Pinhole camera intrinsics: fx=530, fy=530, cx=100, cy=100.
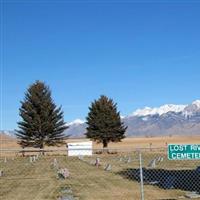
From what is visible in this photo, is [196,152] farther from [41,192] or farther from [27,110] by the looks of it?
[27,110]

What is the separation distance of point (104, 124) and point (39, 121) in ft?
40.8

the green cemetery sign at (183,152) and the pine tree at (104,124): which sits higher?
the pine tree at (104,124)

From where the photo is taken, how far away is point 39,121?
85.2 metres

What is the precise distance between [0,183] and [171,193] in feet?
40.4

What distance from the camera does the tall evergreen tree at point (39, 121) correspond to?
85.6 m

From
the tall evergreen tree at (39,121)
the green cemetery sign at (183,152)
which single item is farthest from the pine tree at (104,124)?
the green cemetery sign at (183,152)

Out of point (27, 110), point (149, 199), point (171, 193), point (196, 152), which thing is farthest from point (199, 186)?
point (27, 110)

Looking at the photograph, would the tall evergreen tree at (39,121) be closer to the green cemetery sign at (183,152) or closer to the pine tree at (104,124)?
the pine tree at (104,124)

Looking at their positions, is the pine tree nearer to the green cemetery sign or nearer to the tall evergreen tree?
the tall evergreen tree

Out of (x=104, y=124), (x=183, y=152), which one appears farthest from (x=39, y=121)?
(x=183, y=152)

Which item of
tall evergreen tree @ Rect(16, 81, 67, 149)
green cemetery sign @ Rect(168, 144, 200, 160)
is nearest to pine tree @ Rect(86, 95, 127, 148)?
tall evergreen tree @ Rect(16, 81, 67, 149)

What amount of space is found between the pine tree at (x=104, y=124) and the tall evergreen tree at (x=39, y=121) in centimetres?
667

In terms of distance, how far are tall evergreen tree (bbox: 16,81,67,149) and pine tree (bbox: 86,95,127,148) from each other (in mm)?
6668

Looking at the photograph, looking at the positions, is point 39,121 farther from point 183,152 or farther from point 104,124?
point 183,152
